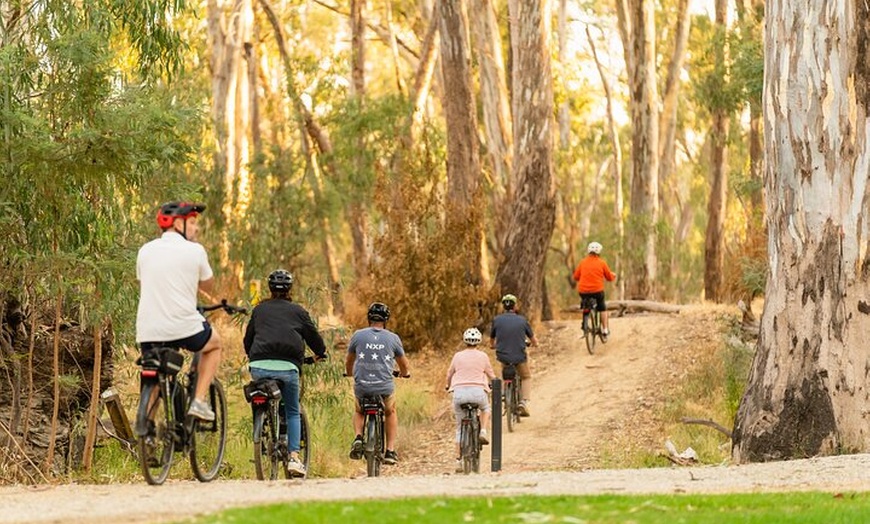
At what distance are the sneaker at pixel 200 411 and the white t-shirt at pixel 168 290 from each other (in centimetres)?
53

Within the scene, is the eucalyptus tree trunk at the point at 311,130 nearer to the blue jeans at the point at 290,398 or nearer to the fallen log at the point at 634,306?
the fallen log at the point at 634,306

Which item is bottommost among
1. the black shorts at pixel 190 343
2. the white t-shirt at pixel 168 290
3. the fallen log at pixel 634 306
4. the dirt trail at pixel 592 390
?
the dirt trail at pixel 592 390

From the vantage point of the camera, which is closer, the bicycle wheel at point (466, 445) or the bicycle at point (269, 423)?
the bicycle at point (269, 423)

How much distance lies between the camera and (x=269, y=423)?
13.1m

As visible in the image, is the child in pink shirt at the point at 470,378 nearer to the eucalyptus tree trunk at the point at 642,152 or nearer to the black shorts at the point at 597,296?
the black shorts at the point at 597,296

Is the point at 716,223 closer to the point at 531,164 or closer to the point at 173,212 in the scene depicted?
the point at 531,164

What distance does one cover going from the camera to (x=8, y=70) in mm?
15539

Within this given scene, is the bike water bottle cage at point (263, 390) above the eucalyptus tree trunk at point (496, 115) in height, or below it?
below

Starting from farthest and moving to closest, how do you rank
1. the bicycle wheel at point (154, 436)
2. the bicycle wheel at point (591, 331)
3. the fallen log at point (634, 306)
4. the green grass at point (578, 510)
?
the fallen log at point (634, 306), the bicycle wheel at point (591, 331), the bicycle wheel at point (154, 436), the green grass at point (578, 510)

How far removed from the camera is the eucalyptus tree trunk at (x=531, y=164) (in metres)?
31.8

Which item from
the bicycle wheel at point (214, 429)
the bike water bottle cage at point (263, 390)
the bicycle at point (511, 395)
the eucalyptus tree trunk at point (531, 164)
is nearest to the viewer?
the bicycle wheel at point (214, 429)

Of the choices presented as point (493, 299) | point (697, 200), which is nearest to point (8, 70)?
point (493, 299)

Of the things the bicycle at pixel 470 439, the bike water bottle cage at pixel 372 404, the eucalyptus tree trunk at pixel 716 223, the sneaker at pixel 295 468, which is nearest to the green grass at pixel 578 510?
the sneaker at pixel 295 468

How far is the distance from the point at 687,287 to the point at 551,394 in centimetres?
3610
